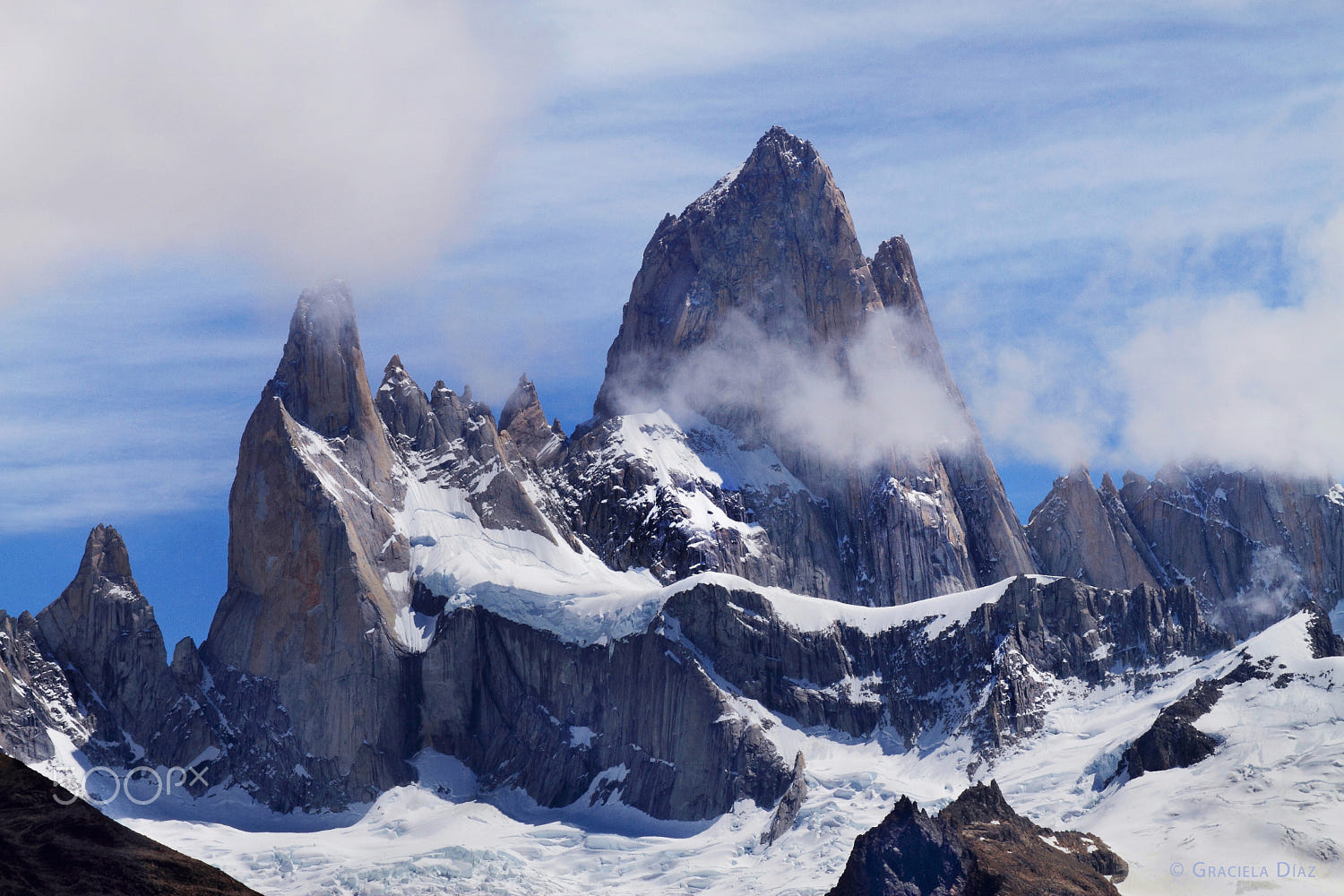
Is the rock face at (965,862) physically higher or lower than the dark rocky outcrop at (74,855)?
lower

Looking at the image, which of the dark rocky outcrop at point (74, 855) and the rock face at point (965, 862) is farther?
the rock face at point (965, 862)


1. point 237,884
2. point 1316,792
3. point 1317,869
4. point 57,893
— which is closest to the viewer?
point 57,893

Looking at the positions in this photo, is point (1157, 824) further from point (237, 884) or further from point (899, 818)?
point (237, 884)

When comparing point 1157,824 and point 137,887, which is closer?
point 137,887

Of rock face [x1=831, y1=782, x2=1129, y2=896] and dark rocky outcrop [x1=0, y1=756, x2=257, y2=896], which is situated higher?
dark rocky outcrop [x1=0, y1=756, x2=257, y2=896]

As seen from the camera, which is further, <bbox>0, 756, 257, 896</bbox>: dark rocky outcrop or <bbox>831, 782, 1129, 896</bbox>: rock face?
<bbox>831, 782, 1129, 896</bbox>: rock face

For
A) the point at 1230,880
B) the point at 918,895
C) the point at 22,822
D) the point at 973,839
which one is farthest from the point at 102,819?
the point at 1230,880
